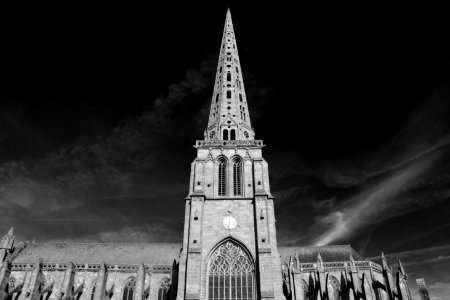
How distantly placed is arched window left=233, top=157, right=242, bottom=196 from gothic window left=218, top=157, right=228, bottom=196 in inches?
29.9

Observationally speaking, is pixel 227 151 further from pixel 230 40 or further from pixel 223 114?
pixel 230 40

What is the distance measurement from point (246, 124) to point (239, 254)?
12.5 meters

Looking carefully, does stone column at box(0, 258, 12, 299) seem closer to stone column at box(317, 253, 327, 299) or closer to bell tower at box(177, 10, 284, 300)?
bell tower at box(177, 10, 284, 300)

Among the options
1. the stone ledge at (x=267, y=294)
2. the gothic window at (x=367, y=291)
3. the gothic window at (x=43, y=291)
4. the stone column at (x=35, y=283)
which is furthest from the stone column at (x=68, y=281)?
the gothic window at (x=367, y=291)

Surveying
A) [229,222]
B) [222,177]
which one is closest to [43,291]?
[229,222]

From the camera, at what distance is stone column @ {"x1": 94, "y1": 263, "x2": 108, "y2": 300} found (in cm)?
2756

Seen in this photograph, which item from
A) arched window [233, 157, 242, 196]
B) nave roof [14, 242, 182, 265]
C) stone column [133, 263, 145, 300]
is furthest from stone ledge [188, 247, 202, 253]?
nave roof [14, 242, 182, 265]

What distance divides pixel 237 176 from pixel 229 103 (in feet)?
27.0

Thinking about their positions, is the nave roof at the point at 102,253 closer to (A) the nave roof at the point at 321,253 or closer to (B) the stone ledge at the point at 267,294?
(A) the nave roof at the point at 321,253

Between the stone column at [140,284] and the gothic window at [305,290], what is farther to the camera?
the gothic window at [305,290]

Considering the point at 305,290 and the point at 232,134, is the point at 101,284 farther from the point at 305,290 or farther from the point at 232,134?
the point at 305,290

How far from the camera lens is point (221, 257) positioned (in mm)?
21359

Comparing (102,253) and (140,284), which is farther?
(102,253)

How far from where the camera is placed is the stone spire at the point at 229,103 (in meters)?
28.6
